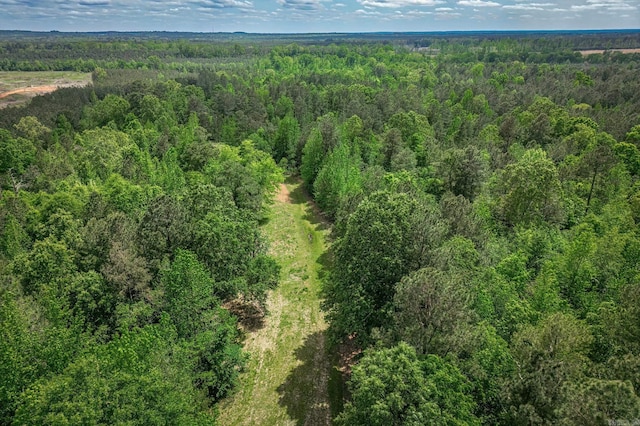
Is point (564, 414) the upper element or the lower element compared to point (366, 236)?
lower

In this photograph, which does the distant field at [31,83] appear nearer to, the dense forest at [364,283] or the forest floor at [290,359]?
the dense forest at [364,283]

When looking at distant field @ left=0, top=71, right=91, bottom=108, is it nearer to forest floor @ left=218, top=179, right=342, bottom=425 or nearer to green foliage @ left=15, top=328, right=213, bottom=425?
forest floor @ left=218, top=179, right=342, bottom=425

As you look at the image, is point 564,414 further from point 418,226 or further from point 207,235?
point 207,235

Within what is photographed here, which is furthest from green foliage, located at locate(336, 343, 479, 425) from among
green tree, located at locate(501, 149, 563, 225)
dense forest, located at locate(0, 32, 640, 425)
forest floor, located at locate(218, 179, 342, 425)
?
green tree, located at locate(501, 149, 563, 225)

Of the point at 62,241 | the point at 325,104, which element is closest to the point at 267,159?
the point at 62,241

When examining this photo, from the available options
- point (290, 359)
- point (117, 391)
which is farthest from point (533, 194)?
point (117, 391)

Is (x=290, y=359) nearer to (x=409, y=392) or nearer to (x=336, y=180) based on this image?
(x=409, y=392)

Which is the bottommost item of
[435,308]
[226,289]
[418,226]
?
[226,289]
